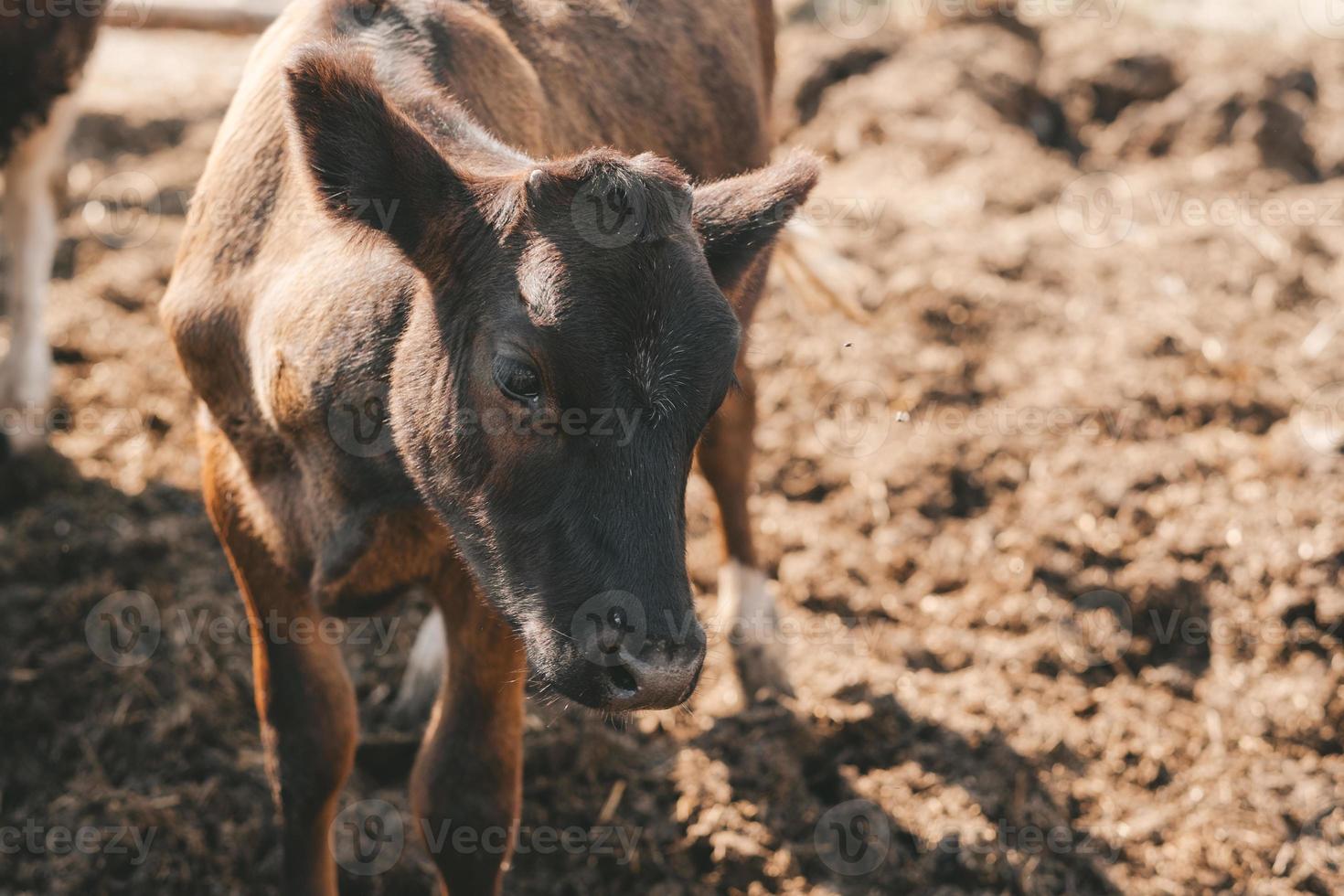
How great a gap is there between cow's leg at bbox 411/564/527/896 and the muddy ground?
0.50 m

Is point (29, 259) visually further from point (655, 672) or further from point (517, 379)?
point (655, 672)

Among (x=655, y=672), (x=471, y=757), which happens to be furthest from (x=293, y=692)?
(x=655, y=672)

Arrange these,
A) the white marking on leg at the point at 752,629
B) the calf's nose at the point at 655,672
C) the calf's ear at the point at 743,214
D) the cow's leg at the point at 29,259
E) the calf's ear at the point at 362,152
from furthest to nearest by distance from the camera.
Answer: the cow's leg at the point at 29,259, the white marking on leg at the point at 752,629, the calf's ear at the point at 743,214, the calf's ear at the point at 362,152, the calf's nose at the point at 655,672

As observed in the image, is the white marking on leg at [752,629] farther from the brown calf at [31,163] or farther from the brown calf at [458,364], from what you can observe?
the brown calf at [31,163]

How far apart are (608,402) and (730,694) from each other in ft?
8.31

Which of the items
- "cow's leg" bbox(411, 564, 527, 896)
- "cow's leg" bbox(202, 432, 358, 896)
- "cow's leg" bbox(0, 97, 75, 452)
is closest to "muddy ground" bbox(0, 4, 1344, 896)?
"cow's leg" bbox(0, 97, 75, 452)

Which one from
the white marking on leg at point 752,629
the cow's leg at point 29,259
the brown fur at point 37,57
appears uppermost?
the brown fur at point 37,57

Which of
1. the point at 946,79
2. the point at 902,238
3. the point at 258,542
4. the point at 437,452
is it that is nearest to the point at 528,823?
the point at 258,542

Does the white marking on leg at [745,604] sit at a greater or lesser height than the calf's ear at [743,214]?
lesser

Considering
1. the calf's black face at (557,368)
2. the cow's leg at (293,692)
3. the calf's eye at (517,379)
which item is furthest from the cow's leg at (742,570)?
the calf's eye at (517,379)

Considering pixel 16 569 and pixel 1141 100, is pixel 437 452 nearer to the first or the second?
pixel 16 569

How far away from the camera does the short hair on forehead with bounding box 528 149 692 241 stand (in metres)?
2.48

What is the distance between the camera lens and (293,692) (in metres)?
3.51

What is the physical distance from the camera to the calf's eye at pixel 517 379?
2514 millimetres
